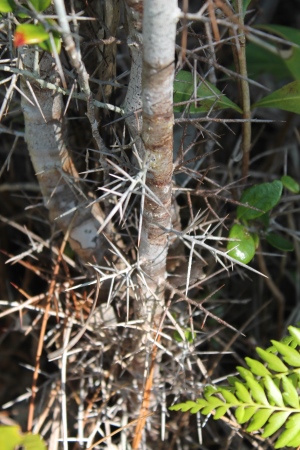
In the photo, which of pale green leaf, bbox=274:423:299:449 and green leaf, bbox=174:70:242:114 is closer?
pale green leaf, bbox=274:423:299:449

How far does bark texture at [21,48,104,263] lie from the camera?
0.89 meters

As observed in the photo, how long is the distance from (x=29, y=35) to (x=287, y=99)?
538 mm

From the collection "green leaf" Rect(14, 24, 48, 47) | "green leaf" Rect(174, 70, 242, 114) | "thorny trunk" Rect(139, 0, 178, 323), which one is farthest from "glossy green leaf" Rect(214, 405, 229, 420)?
"green leaf" Rect(14, 24, 48, 47)

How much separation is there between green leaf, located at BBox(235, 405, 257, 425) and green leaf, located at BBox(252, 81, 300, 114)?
20.8 inches

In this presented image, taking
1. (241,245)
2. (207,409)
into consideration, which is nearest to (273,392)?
Answer: (207,409)

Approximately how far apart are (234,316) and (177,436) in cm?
33

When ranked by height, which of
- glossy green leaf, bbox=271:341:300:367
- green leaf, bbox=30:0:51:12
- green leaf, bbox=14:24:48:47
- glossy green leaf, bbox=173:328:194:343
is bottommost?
glossy green leaf, bbox=173:328:194:343

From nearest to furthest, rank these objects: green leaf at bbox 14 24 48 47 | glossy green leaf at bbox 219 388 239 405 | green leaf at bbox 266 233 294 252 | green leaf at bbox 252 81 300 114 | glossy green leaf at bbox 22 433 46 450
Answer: green leaf at bbox 14 24 48 47
glossy green leaf at bbox 22 433 46 450
glossy green leaf at bbox 219 388 239 405
green leaf at bbox 252 81 300 114
green leaf at bbox 266 233 294 252

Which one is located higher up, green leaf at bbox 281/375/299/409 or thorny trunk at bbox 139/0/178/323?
thorny trunk at bbox 139/0/178/323

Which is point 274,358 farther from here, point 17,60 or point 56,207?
point 17,60

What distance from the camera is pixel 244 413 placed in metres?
0.84

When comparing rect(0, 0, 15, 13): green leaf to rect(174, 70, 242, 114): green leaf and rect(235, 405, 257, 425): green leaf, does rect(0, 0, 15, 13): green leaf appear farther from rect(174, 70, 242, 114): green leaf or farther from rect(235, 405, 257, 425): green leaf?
rect(235, 405, 257, 425): green leaf

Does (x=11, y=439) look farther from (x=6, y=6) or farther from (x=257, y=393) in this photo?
(x=6, y=6)

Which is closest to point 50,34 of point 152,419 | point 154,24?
point 154,24
